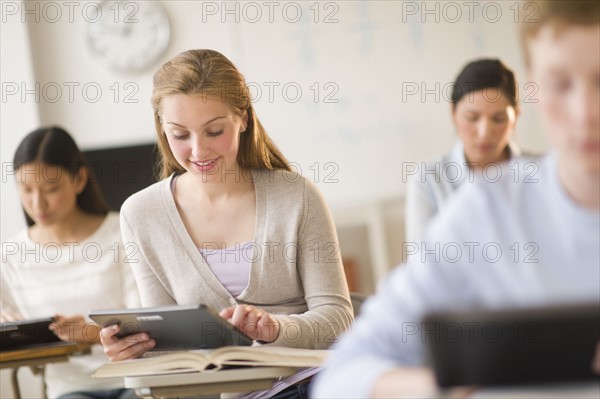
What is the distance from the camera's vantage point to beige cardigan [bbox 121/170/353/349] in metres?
2.00

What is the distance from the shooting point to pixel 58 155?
2949 millimetres

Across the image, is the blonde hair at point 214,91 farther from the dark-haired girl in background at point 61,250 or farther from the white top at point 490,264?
the white top at point 490,264

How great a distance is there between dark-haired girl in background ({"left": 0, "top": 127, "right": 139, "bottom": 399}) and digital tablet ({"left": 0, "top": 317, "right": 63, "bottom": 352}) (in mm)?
363

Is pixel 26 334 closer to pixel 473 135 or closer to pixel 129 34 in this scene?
pixel 473 135

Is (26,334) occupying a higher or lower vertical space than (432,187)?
lower

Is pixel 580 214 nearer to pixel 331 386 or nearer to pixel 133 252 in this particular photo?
pixel 331 386

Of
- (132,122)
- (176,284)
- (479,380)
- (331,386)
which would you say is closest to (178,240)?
(176,284)

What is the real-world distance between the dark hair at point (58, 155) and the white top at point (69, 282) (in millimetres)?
79

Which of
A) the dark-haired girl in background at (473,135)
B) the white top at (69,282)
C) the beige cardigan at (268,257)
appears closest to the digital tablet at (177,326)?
the beige cardigan at (268,257)

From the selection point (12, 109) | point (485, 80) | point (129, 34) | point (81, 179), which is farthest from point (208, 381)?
point (129, 34)

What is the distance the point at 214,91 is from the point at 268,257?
0.38 m

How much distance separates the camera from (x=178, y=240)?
2.06 metres

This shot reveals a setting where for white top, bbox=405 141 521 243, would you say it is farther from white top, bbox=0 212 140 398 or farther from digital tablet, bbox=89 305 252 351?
digital tablet, bbox=89 305 252 351

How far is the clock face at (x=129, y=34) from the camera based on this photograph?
4.71m
